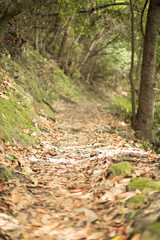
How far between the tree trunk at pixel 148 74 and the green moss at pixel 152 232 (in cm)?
571

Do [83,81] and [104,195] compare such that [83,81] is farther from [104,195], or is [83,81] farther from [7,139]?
[104,195]

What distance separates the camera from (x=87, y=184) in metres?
2.65

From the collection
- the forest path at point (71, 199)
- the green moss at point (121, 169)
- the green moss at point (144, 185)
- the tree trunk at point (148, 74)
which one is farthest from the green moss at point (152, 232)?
the tree trunk at point (148, 74)

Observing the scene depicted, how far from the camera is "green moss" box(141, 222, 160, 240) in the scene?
1314mm

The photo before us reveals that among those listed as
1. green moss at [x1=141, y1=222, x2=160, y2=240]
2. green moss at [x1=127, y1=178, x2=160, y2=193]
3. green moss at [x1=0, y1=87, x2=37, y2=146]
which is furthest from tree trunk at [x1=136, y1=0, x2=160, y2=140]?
green moss at [x1=141, y1=222, x2=160, y2=240]

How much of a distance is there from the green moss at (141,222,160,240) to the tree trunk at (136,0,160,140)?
5.71 metres

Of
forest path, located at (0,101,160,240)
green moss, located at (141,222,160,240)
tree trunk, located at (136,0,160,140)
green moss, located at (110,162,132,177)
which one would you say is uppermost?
tree trunk, located at (136,0,160,140)

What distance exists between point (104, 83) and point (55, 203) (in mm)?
20509

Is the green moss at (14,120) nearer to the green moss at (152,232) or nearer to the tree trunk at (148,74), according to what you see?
the green moss at (152,232)

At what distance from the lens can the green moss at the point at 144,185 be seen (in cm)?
203

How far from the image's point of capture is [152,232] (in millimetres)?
1351

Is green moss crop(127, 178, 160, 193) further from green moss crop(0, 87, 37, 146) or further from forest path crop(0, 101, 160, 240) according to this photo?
green moss crop(0, 87, 37, 146)

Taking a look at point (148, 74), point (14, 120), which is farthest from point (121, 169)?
point (148, 74)

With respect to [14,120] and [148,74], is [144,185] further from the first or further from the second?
[148,74]
